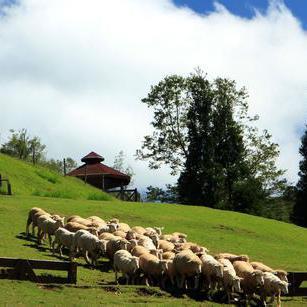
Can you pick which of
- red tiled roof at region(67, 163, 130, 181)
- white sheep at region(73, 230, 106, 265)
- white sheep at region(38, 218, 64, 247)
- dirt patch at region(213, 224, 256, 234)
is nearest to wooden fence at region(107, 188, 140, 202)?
red tiled roof at region(67, 163, 130, 181)

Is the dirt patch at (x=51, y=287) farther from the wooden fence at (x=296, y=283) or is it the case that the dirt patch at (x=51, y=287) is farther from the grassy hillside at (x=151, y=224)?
the wooden fence at (x=296, y=283)

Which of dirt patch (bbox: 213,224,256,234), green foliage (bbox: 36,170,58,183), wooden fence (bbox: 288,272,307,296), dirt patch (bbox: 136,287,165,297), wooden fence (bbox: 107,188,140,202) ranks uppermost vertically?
green foliage (bbox: 36,170,58,183)

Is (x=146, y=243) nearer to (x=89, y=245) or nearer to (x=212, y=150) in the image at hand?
(x=89, y=245)

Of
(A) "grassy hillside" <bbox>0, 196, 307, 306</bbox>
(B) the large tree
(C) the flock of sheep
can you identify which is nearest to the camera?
(A) "grassy hillside" <bbox>0, 196, 307, 306</bbox>

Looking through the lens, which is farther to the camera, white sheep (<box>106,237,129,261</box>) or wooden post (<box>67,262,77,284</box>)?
white sheep (<box>106,237,129,261</box>)

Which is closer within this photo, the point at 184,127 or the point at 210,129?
the point at 210,129

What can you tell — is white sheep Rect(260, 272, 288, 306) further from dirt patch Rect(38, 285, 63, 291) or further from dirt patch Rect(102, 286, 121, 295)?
dirt patch Rect(38, 285, 63, 291)

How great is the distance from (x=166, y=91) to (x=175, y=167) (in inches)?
373

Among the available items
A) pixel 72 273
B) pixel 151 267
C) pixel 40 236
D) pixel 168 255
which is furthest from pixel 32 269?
pixel 40 236

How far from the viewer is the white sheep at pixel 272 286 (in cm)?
2000

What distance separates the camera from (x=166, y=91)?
7744 centimetres

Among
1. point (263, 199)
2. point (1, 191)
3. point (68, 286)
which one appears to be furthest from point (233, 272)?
point (263, 199)

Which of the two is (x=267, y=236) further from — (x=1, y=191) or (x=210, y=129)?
(x=210, y=129)

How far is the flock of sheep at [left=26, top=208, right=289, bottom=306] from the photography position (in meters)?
20.3
